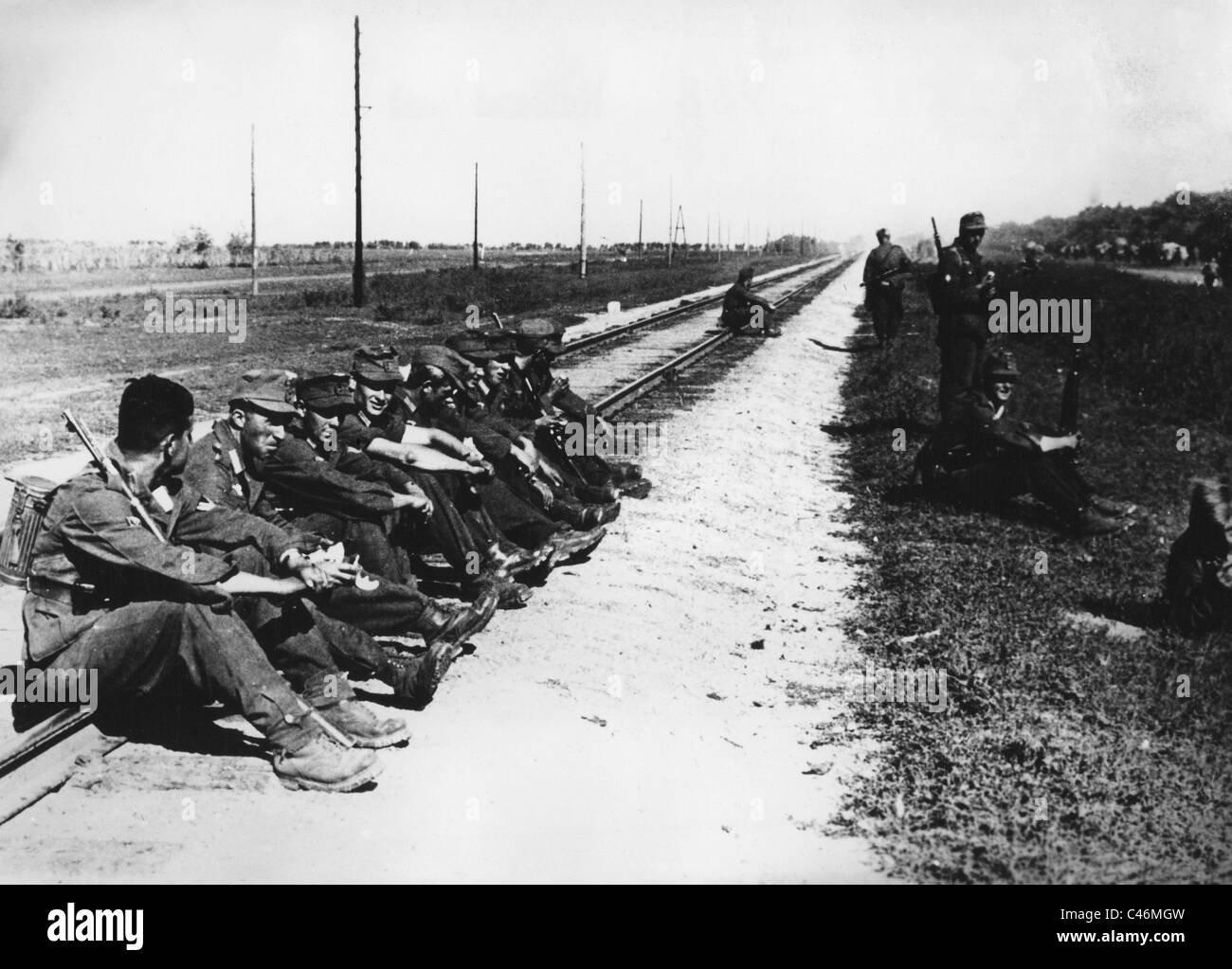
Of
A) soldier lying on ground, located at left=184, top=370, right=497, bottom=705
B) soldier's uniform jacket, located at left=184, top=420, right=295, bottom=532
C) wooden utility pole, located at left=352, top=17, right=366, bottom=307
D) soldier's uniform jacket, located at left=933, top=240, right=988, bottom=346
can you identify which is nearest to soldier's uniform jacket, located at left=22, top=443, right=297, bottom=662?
soldier's uniform jacket, located at left=184, top=420, right=295, bottom=532

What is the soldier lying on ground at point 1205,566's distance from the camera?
18.4ft

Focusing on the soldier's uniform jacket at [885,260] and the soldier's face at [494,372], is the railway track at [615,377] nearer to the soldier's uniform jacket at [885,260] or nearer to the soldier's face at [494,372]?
the soldier's uniform jacket at [885,260]

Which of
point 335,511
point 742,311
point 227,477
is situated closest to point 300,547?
point 227,477

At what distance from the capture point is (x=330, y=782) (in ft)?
12.8

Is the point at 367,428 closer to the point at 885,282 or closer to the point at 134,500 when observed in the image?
the point at 134,500

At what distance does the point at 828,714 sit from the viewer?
5.01 m

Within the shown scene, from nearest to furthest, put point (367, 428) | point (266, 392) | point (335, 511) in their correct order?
point (266, 392) < point (335, 511) < point (367, 428)

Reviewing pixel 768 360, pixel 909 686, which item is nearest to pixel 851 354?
pixel 768 360

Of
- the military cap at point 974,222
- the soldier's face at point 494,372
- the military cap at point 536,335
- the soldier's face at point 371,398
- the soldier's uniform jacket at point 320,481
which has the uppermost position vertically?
the military cap at point 974,222

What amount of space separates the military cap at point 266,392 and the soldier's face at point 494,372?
2.28m

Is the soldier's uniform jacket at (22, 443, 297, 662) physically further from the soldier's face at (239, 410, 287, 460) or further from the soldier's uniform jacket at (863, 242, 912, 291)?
the soldier's uniform jacket at (863, 242, 912, 291)

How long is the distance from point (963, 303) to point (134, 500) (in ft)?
24.2

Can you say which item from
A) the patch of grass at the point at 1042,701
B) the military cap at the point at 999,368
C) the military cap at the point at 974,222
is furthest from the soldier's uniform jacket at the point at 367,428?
the military cap at the point at 974,222

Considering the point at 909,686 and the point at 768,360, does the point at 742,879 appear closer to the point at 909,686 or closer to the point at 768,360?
the point at 909,686
